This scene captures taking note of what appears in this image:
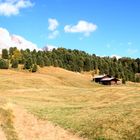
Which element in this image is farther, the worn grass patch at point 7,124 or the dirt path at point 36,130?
the dirt path at point 36,130

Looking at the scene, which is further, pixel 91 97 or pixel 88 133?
pixel 91 97

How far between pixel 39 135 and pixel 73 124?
16.6 feet

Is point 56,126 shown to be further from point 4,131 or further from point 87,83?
point 87,83

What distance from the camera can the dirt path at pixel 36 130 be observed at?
35125 mm

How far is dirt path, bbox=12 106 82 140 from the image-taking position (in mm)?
35125

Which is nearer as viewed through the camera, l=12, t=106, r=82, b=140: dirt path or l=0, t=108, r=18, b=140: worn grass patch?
l=0, t=108, r=18, b=140: worn grass patch

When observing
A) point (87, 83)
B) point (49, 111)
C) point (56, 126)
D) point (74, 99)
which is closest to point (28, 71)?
point (87, 83)

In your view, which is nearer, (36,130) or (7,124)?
(36,130)

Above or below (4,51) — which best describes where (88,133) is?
below

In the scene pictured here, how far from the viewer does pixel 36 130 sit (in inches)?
1480

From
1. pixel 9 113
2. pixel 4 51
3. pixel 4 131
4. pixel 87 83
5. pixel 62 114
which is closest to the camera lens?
pixel 4 131

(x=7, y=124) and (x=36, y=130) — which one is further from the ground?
(x=7, y=124)

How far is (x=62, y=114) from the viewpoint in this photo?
153 ft

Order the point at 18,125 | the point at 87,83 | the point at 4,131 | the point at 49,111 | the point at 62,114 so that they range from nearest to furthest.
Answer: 1. the point at 4,131
2. the point at 18,125
3. the point at 62,114
4. the point at 49,111
5. the point at 87,83
